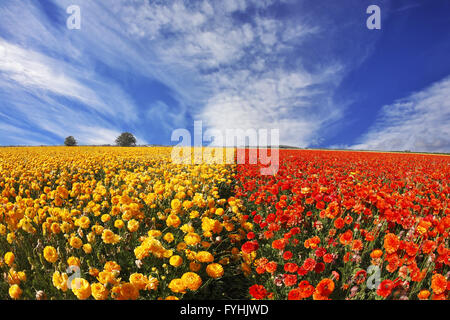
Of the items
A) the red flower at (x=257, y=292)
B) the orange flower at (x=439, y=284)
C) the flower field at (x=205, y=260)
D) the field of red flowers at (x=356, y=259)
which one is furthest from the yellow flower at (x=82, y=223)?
the orange flower at (x=439, y=284)

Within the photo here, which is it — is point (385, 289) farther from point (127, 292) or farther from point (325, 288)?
point (127, 292)

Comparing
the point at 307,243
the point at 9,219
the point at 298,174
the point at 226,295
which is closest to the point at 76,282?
the point at 226,295

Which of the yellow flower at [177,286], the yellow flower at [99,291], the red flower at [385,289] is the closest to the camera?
the yellow flower at [99,291]

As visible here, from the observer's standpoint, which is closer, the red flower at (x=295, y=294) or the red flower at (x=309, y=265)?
the red flower at (x=295, y=294)

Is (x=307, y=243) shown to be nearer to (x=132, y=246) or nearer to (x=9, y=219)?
(x=132, y=246)

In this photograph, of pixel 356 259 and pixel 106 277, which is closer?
pixel 106 277

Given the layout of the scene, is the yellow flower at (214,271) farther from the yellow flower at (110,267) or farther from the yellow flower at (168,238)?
the yellow flower at (110,267)

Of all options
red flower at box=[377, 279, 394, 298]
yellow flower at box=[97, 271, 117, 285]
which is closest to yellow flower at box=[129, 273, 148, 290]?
yellow flower at box=[97, 271, 117, 285]

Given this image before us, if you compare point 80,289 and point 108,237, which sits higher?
point 108,237

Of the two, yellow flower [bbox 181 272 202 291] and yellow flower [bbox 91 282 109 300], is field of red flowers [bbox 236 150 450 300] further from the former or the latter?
yellow flower [bbox 91 282 109 300]

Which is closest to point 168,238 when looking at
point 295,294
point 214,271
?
point 214,271

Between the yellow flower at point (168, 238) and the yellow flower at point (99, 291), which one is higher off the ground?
the yellow flower at point (168, 238)
